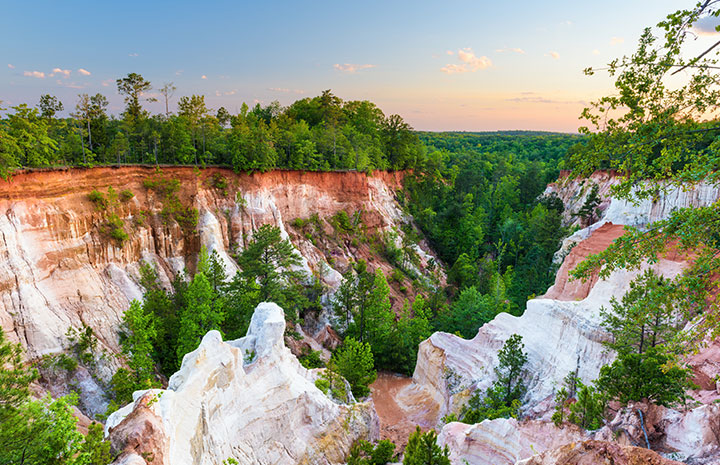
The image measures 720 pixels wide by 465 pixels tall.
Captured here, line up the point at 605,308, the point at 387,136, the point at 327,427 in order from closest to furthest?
the point at 327,427 < the point at 605,308 < the point at 387,136

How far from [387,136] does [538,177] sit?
85.1 ft

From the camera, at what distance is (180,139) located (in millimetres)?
31625

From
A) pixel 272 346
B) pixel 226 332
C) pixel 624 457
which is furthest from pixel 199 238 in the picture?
pixel 624 457

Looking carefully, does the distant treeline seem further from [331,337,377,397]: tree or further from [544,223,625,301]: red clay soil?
[544,223,625,301]: red clay soil

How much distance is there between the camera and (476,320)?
29.6 m

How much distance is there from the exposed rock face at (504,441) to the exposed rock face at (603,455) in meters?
5.03

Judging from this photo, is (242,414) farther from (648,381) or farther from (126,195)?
(126,195)

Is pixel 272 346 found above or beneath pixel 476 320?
above

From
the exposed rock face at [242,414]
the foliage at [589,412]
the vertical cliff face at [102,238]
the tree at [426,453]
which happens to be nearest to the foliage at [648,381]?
the foliage at [589,412]

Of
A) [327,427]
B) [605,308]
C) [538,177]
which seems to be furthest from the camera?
[538,177]

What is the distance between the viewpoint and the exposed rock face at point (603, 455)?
21.1 ft

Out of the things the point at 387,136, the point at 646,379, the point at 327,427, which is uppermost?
the point at 387,136

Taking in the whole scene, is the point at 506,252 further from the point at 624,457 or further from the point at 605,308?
the point at 624,457

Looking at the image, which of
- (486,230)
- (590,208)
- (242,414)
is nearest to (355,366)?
(242,414)
